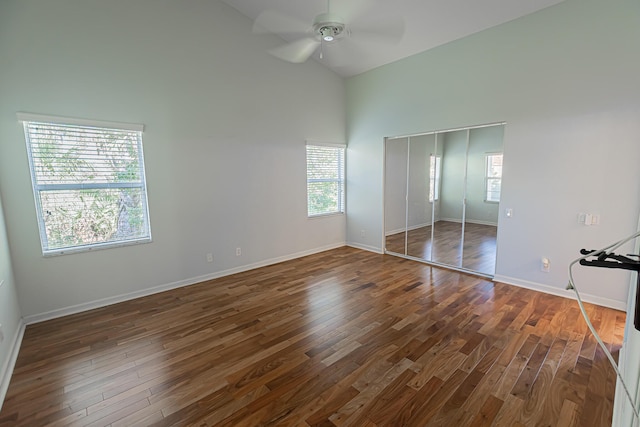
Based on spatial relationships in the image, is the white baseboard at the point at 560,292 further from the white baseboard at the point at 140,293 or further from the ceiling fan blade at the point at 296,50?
the ceiling fan blade at the point at 296,50

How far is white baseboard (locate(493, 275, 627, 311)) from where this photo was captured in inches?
129

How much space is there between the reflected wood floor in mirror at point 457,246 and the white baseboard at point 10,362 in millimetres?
5070

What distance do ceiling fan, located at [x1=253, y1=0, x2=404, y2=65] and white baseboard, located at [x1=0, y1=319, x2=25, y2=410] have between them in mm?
4004

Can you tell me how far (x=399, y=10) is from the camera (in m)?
3.68

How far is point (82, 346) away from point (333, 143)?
15.4ft

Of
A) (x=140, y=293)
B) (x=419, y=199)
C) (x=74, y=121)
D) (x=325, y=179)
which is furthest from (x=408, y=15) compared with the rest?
(x=140, y=293)


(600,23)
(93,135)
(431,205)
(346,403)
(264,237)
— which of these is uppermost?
(600,23)

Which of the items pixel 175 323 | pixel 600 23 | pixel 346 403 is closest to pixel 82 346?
pixel 175 323

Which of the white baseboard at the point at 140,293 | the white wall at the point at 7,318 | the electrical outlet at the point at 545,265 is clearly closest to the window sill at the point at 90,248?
the white wall at the point at 7,318

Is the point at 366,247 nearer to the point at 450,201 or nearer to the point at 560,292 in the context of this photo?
the point at 450,201

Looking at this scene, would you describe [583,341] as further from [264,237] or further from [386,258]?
[264,237]

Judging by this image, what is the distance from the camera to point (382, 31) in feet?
13.7

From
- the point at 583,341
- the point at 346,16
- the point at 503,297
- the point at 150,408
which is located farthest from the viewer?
the point at 346,16

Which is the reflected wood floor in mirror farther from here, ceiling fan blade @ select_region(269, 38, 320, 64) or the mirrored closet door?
ceiling fan blade @ select_region(269, 38, 320, 64)
